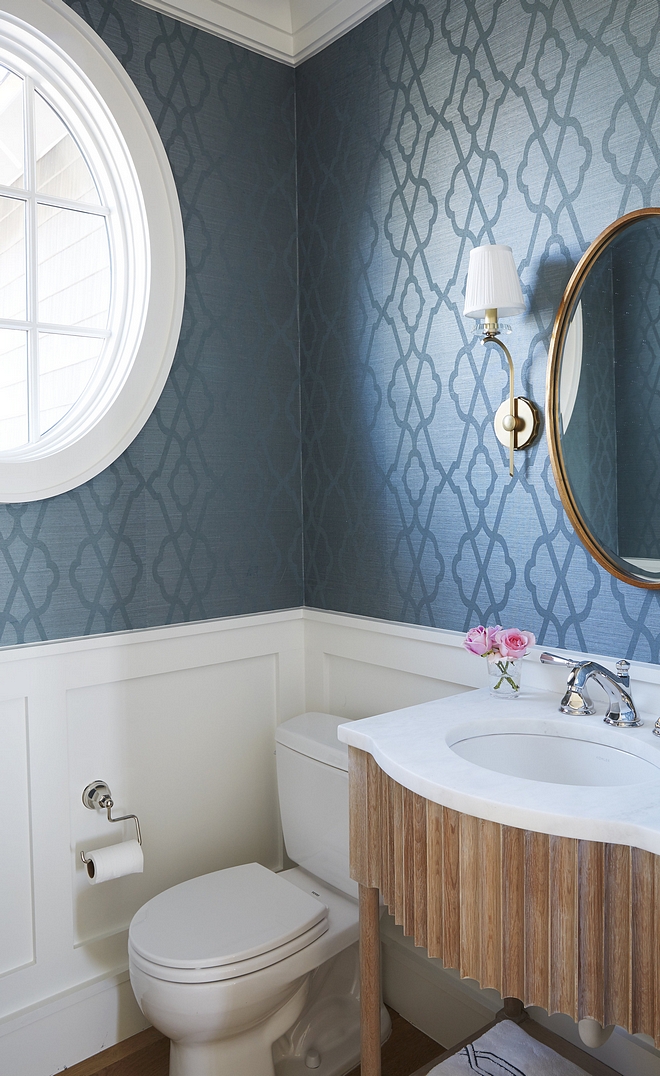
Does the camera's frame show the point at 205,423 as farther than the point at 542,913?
Yes

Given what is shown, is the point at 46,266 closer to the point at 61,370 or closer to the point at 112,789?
the point at 61,370

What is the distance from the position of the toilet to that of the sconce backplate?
84 cm

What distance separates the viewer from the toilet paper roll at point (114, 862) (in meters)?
1.74

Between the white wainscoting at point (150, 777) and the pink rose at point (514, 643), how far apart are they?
9 centimetres

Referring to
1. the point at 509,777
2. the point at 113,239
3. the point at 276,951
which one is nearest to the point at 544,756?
the point at 509,777

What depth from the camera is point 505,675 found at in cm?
156

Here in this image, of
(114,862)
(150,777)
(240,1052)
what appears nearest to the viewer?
(240,1052)

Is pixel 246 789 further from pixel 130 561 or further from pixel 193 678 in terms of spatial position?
pixel 130 561

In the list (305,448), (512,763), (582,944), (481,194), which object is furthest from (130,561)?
(582,944)

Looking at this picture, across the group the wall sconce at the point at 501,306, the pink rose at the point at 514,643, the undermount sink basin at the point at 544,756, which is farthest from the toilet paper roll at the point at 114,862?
the wall sconce at the point at 501,306

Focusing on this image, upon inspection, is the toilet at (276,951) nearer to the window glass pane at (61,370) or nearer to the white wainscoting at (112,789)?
the white wainscoting at (112,789)

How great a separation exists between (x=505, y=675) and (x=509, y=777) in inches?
17.7

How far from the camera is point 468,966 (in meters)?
1.11

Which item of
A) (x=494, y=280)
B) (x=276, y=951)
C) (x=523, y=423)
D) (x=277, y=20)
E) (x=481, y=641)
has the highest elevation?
(x=277, y=20)
